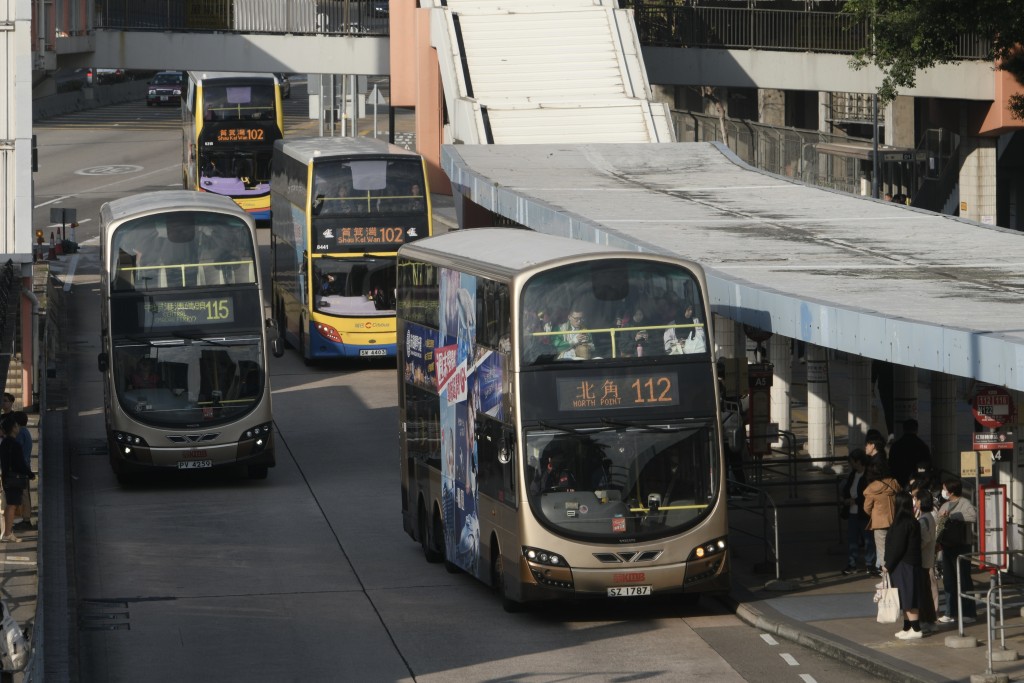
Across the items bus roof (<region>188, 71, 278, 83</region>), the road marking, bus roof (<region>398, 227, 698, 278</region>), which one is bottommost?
bus roof (<region>398, 227, 698, 278</region>)

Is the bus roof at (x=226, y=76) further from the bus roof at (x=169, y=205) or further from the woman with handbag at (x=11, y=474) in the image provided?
the woman with handbag at (x=11, y=474)

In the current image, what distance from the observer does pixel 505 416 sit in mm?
18031

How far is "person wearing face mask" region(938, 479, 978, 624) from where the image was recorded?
695 inches

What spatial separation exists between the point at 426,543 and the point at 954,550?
21.3ft

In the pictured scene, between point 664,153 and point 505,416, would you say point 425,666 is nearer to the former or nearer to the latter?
point 505,416

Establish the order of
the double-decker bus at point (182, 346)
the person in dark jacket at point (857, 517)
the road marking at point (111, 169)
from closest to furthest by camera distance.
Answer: the person in dark jacket at point (857, 517) → the double-decker bus at point (182, 346) → the road marking at point (111, 169)

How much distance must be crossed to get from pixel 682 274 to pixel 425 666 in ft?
14.9

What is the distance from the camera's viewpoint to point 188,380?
26375mm

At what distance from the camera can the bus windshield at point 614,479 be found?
17703mm

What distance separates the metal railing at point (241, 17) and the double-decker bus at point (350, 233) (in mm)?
15291

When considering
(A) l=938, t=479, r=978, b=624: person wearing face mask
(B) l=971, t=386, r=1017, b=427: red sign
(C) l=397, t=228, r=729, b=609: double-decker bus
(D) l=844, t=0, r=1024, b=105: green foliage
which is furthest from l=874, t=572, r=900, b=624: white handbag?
(D) l=844, t=0, r=1024, b=105: green foliage

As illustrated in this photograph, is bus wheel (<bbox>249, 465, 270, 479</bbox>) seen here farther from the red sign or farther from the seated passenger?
the red sign

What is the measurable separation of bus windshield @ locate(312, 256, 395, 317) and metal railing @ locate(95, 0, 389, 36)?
17406mm

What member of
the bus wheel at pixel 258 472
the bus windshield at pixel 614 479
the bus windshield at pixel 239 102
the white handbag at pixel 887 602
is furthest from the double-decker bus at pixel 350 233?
the white handbag at pixel 887 602
